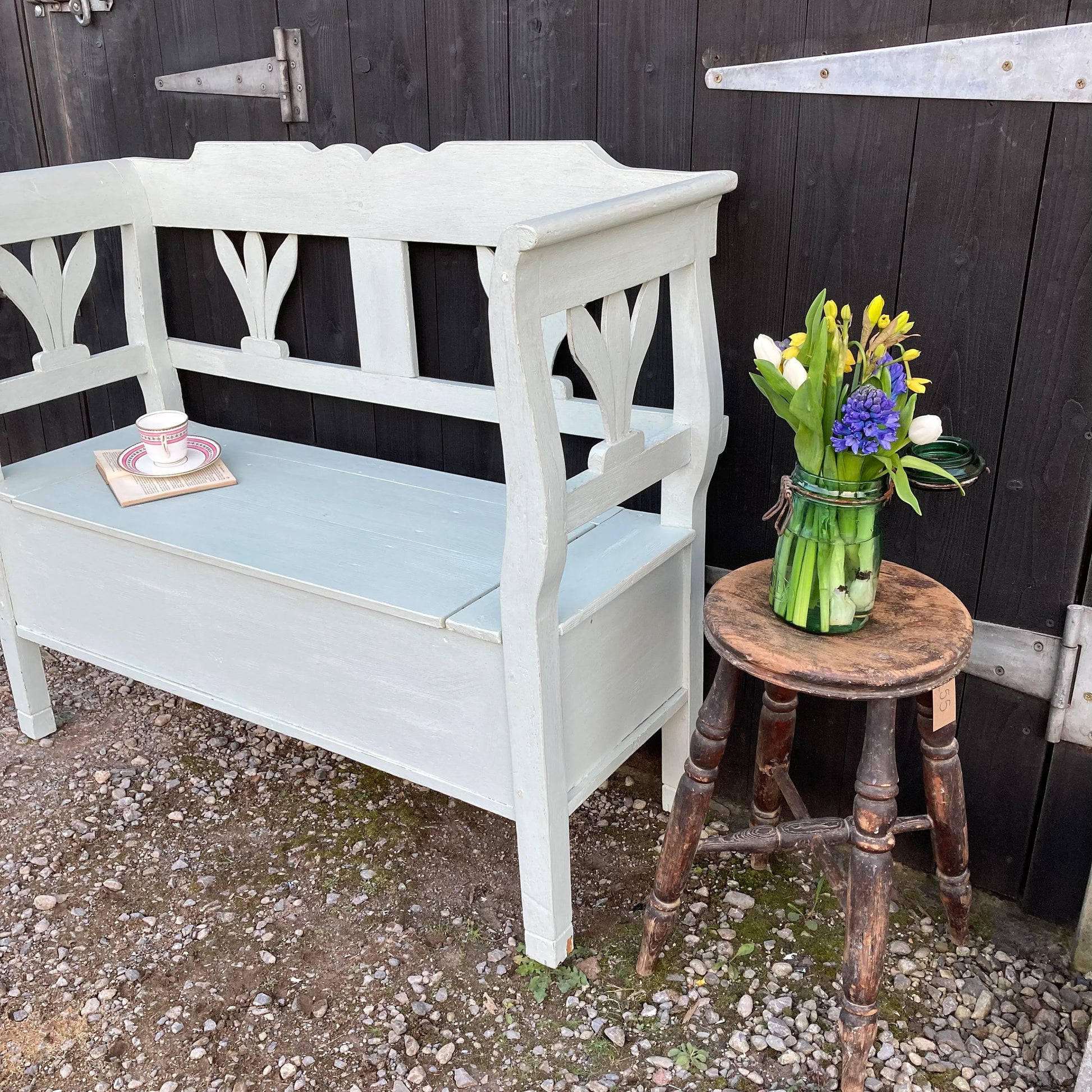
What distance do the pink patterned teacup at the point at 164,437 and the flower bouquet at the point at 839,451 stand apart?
1190mm

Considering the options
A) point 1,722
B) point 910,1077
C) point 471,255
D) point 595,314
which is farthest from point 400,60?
point 910,1077

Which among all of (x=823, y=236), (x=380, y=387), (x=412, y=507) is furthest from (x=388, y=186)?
(x=823, y=236)

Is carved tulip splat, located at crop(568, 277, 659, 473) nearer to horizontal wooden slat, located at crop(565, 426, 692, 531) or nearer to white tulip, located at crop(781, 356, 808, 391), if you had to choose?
horizontal wooden slat, located at crop(565, 426, 692, 531)

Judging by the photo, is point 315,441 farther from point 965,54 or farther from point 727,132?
point 965,54

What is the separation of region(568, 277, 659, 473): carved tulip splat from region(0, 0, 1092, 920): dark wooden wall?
10.4 inches

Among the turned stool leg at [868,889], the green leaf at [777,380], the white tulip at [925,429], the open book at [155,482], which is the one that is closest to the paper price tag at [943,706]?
the turned stool leg at [868,889]

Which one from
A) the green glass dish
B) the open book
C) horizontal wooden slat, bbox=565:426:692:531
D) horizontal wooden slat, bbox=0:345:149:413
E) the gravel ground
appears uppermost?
the green glass dish

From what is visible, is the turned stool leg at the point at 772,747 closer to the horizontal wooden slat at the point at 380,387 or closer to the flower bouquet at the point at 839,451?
the flower bouquet at the point at 839,451

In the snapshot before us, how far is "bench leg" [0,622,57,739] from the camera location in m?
2.33

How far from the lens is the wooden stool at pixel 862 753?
142 centimetres

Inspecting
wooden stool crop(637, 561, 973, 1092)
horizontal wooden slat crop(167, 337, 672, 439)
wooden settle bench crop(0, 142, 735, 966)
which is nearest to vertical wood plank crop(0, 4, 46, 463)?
wooden settle bench crop(0, 142, 735, 966)

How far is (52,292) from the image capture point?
2299 mm

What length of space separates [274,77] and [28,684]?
1337 millimetres

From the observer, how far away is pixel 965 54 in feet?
4.97
